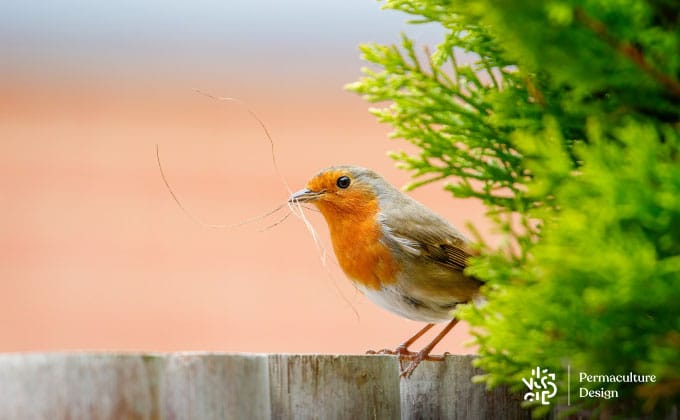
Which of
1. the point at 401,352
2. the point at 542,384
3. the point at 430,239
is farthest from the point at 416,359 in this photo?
the point at 542,384

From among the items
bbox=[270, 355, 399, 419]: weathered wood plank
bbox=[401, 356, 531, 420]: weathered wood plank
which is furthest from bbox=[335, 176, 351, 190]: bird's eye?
bbox=[270, 355, 399, 419]: weathered wood plank

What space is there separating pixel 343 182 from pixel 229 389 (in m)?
1.86

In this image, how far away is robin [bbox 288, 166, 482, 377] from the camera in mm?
3820

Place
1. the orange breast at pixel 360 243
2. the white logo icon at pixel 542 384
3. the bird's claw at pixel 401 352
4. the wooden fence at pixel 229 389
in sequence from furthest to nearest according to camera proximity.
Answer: the orange breast at pixel 360 243, the bird's claw at pixel 401 352, the white logo icon at pixel 542 384, the wooden fence at pixel 229 389

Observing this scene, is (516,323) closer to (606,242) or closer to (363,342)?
(606,242)

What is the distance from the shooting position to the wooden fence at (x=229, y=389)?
2.10m

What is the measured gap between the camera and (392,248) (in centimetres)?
388

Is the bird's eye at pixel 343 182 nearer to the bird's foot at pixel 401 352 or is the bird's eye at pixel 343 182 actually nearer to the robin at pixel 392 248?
the robin at pixel 392 248

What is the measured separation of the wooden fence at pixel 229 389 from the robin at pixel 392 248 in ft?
1.87

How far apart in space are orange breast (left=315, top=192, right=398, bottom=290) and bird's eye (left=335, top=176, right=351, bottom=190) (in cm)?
6

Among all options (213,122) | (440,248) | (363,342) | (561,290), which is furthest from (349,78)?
(561,290)

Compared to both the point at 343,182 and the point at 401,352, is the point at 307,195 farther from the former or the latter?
the point at 401,352

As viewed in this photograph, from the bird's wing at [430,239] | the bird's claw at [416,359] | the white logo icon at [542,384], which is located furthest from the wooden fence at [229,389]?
the bird's wing at [430,239]

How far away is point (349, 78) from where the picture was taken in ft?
47.8
